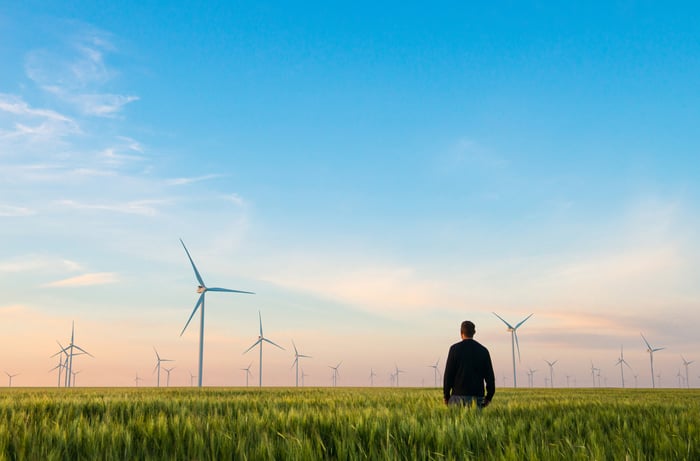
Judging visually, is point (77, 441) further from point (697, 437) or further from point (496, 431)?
point (697, 437)

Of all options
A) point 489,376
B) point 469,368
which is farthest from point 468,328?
point 489,376

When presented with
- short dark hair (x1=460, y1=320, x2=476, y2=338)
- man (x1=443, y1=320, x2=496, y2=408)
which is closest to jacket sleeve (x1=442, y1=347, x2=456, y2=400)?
man (x1=443, y1=320, x2=496, y2=408)

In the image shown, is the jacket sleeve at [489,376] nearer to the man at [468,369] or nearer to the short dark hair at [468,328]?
the man at [468,369]

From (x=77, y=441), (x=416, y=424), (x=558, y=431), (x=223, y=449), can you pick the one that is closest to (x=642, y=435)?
(x=558, y=431)

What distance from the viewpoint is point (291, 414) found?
9.66 meters

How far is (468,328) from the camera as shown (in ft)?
39.1

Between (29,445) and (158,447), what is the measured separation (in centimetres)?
151

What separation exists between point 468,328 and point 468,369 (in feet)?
2.76

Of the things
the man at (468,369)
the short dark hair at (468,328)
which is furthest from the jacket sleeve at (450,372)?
the short dark hair at (468,328)

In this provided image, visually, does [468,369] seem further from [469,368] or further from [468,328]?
[468,328]

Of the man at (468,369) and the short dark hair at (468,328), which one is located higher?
the short dark hair at (468,328)

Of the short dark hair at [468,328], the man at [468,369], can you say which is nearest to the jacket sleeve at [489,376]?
the man at [468,369]

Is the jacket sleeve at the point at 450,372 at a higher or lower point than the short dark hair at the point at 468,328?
lower

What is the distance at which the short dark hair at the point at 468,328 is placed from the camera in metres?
11.9
